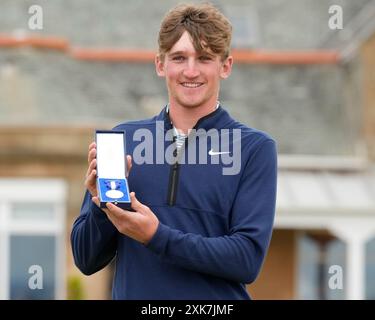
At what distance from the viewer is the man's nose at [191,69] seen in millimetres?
3984

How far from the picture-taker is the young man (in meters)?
3.91

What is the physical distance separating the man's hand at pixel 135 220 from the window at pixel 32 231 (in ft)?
48.1

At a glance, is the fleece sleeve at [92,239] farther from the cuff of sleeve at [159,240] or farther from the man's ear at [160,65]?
the man's ear at [160,65]

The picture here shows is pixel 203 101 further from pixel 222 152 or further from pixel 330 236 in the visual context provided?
pixel 330 236

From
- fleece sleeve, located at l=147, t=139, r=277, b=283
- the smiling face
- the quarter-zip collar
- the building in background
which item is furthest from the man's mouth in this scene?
the building in background

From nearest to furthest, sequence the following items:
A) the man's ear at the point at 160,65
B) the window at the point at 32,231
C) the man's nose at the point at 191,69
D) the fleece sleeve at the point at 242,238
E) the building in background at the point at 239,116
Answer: the fleece sleeve at the point at 242,238 → the man's nose at the point at 191,69 → the man's ear at the point at 160,65 → the window at the point at 32,231 → the building in background at the point at 239,116

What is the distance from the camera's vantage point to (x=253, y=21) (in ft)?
76.1

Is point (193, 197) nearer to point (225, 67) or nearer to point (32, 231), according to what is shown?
point (225, 67)

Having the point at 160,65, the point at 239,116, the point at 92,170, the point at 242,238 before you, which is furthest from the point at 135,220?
the point at 239,116

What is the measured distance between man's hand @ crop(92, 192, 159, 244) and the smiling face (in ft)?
1.22

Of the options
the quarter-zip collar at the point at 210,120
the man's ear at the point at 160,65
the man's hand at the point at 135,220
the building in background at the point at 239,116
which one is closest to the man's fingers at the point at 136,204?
the man's hand at the point at 135,220

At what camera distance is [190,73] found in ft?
13.1

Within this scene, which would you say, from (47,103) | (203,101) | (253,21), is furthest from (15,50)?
(203,101)
